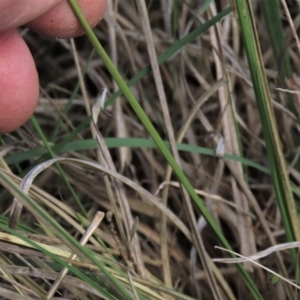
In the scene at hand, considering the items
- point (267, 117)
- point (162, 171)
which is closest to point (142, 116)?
point (267, 117)

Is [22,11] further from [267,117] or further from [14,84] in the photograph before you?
[267,117]

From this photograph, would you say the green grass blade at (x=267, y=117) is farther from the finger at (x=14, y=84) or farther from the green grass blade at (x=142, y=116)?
the finger at (x=14, y=84)

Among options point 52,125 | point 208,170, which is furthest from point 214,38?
point 52,125

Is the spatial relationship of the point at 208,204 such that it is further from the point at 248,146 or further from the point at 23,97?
the point at 23,97

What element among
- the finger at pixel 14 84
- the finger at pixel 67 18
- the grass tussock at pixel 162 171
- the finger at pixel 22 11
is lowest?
the grass tussock at pixel 162 171

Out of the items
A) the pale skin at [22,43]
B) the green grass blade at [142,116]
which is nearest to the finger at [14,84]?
the pale skin at [22,43]

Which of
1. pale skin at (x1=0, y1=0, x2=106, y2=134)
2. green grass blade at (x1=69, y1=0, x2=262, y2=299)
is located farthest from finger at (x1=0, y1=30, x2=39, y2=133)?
green grass blade at (x1=69, y1=0, x2=262, y2=299)

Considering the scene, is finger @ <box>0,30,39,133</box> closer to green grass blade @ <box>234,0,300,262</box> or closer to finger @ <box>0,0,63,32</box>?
finger @ <box>0,0,63,32</box>
